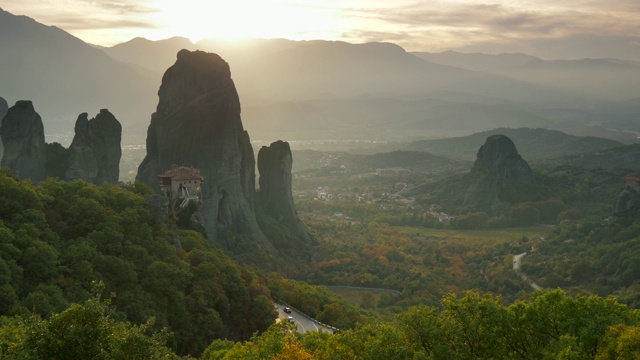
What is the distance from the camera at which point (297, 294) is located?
57.1 meters

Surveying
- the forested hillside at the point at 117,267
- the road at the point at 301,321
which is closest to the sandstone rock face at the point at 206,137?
the road at the point at 301,321

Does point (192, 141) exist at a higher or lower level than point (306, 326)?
higher

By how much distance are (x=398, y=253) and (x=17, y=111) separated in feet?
182

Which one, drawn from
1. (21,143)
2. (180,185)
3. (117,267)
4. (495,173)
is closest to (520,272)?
(180,185)

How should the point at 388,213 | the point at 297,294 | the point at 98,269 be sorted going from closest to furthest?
the point at 98,269
the point at 297,294
the point at 388,213

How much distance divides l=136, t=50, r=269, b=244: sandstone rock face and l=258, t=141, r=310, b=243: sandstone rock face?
9.96 metres

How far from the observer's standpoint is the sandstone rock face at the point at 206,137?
244 ft

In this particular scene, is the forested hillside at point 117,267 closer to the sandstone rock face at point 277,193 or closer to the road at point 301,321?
the road at point 301,321

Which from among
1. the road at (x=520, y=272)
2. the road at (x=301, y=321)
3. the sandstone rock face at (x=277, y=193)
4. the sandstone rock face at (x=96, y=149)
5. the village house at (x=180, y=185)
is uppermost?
the sandstone rock face at (x=96, y=149)

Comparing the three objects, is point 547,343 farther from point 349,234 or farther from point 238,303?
point 349,234

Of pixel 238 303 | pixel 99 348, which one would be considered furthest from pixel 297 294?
pixel 99 348

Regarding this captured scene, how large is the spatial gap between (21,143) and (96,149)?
8.39 m

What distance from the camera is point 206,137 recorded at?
75.6 meters

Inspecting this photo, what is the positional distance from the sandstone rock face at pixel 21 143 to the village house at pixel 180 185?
15552 millimetres
